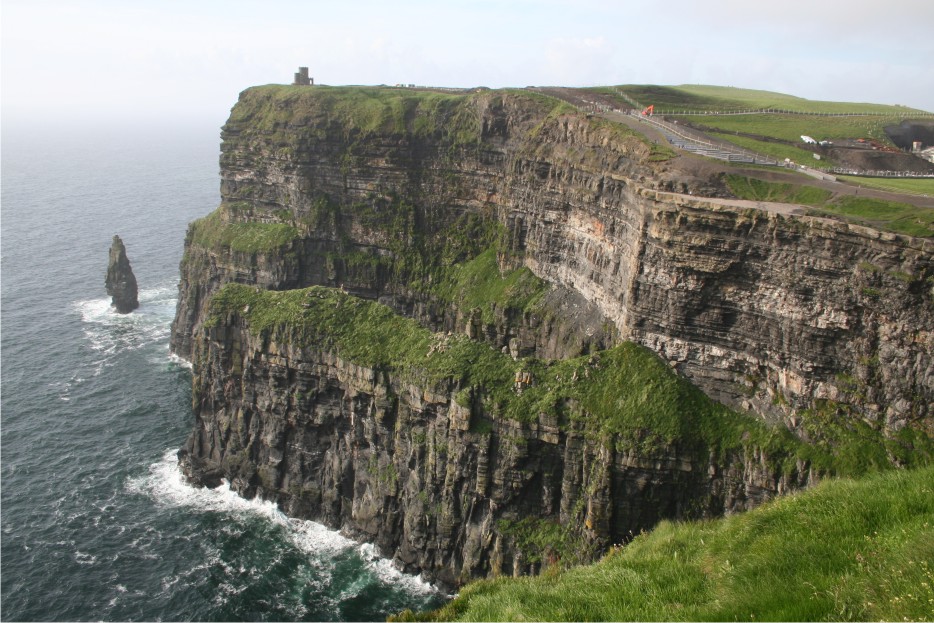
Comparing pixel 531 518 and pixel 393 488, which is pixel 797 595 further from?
pixel 393 488

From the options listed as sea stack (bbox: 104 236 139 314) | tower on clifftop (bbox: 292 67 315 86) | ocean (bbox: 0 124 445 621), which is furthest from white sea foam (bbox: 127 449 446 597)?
tower on clifftop (bbox: 292 67 315 86)

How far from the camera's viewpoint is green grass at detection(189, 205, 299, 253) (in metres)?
95.8

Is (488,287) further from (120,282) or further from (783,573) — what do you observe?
(120,282)

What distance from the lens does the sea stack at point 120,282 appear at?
112 metres

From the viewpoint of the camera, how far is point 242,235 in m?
98.8

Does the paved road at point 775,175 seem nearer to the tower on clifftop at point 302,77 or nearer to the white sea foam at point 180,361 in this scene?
the tower on clifftop at point 302,77

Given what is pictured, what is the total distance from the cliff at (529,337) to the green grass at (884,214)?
2.32 metres

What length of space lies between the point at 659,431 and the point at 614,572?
2554 centimetres

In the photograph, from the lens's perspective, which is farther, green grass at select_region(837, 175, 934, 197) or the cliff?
green grass at select_region(837, 175, 934, 197)

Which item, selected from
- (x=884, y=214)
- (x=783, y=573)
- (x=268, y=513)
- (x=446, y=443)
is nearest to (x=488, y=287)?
(x=446, y=443)

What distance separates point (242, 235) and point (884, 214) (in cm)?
7836

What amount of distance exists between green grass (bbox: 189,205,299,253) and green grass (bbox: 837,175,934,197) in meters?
66.7

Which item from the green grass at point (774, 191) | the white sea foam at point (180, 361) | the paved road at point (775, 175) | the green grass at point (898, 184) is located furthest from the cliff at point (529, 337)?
the white sea foam at point (180, 361)

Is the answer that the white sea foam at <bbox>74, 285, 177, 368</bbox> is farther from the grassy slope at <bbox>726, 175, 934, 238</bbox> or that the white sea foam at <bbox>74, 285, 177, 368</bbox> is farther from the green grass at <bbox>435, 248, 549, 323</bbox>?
the grassy slope at <bbox>726, 175, 934, 238</bbox>
